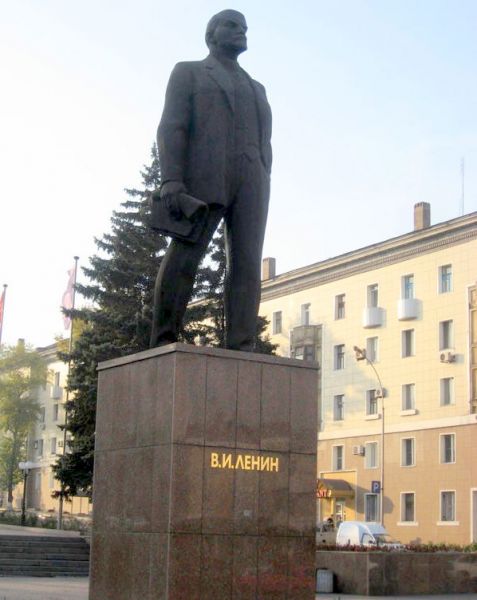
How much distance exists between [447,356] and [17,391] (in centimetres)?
3434

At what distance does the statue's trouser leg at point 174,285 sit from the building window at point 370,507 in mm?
43382

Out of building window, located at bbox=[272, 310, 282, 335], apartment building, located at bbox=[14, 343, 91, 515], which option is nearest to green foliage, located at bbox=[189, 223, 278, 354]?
building window, located at bbox=[272, 310, 282, 335]

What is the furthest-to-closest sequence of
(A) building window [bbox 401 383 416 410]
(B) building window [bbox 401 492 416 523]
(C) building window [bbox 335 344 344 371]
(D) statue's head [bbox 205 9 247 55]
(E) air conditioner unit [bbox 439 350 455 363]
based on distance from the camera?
(C) building window [bbox 335 344 344 371]
(A) building window [bbox 401 383 416 410]
(B) building window [bbox 401 492 416 523]
(E) air conditioner unit [bbox 439 350 455 363]
(D) statue's head [bbox 205 9 247 55]

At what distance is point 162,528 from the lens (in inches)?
342

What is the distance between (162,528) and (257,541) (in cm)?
84

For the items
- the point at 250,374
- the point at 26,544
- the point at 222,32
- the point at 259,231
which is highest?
the point at 222,32

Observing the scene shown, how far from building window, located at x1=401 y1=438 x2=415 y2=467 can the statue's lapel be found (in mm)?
41283

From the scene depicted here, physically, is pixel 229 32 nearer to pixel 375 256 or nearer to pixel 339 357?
pixel 375 256

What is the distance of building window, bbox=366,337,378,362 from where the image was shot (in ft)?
173

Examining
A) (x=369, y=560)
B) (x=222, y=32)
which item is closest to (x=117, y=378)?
(x=222, y=32)

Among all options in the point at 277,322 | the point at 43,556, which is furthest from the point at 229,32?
Answer: the point at 277,322

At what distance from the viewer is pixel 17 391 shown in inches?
2844

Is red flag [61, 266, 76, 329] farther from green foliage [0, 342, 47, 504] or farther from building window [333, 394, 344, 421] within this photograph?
green foliage [0, 342, 47, 504]

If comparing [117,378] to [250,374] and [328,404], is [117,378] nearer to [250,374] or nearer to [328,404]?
[250,374]
